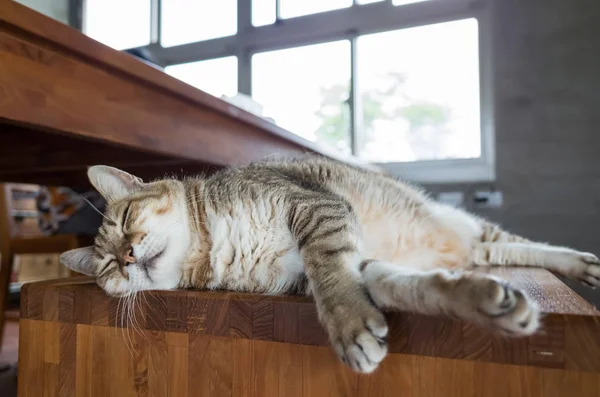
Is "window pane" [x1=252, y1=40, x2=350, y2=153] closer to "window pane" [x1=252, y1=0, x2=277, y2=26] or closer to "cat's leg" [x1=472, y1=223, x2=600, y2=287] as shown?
"window pane" [x1=252, y1=0, x2=277, y2=26]

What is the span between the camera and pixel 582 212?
2.81 metres

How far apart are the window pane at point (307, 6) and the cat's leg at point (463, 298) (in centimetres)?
333

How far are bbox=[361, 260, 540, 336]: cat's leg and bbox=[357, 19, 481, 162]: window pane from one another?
2.73 metres

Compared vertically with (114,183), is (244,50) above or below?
above

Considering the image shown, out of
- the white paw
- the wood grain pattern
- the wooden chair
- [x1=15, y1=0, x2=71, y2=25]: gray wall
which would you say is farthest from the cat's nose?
[x1=15, y1=0, x2=71, y2=25]: gray wall

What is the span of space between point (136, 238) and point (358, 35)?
9.77ft

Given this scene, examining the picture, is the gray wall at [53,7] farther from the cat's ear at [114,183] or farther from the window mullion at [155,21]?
the cat's ear at [114,183]

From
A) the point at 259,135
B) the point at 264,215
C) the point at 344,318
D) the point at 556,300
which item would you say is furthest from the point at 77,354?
the point at 259,135

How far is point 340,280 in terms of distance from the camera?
0.77 metres

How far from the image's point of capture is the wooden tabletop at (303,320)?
59 centimetres

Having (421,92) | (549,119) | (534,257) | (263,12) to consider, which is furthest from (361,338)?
(263,12)

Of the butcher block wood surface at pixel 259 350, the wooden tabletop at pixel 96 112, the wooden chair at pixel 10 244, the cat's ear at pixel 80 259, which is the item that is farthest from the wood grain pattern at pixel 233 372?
the wooden chair at pixel 10 244

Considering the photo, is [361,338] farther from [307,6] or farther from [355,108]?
[307,6]

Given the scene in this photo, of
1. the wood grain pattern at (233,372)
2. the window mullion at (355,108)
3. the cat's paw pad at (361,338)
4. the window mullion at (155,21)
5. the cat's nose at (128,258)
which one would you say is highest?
the window mullion at (155,21)
